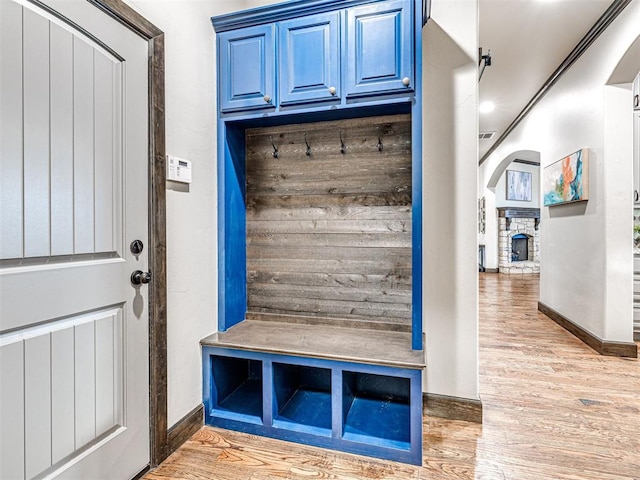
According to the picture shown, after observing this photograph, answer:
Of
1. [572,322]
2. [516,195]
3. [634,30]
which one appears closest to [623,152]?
[634,30]

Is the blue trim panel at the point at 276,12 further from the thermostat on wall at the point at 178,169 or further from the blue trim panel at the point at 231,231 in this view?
the thermostat on wall at the point at 178,169

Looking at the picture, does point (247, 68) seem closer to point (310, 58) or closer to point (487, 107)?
point (310, 58)

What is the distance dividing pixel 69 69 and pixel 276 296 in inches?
61.9

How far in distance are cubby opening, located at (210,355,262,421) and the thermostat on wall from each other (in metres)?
1.02

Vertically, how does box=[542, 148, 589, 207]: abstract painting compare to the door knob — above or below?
above

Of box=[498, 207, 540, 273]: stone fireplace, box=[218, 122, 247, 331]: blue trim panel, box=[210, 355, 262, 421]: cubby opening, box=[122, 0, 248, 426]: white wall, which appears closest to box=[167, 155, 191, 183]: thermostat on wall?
box=[122, 0, 248, 426]: white wall

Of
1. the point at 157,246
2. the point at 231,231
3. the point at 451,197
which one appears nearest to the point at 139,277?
the point at 157,246

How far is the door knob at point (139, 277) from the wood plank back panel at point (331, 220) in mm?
829

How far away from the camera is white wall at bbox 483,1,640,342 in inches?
119

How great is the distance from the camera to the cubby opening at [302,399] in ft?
6.03

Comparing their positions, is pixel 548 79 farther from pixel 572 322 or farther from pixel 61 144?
pixel 61 144

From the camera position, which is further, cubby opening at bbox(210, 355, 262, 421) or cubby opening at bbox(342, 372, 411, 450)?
cubby opening at bbox(210, 355, 262, 421)

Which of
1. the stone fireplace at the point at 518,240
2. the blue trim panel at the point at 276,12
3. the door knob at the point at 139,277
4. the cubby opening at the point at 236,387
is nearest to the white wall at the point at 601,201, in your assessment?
the blue trim panel at the point at 276,12

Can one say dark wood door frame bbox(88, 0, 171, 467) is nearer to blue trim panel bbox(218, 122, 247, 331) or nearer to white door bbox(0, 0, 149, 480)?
white door bbox(0, 0, 149, 480)
